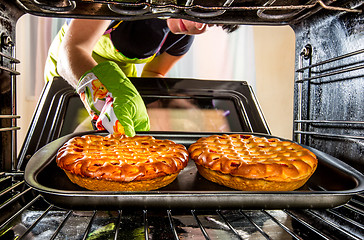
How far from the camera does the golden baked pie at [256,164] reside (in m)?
0.65

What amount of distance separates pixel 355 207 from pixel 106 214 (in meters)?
0.56

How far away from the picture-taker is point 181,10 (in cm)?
75

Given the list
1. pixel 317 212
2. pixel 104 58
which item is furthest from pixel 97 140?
pixel 104 58

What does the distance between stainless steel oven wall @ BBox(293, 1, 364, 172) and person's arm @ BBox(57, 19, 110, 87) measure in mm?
869

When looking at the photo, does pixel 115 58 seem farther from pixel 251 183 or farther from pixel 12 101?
pixel 251 183

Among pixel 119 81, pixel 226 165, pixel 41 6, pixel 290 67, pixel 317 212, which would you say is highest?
pixel 290 67

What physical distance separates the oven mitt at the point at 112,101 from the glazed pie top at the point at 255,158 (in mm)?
281

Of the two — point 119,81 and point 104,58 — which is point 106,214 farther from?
point 104,58

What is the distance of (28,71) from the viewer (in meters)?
2.59

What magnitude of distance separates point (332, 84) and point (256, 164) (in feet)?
1.15

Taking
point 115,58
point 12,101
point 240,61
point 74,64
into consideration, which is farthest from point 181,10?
point 240,61

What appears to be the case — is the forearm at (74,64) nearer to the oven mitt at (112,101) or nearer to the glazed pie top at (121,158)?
the oven mitt at (112,101)

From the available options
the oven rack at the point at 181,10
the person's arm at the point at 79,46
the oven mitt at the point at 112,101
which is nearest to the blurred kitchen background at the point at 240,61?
the person's arm at the point at 79,46

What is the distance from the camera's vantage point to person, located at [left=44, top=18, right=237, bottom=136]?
1006 mm
